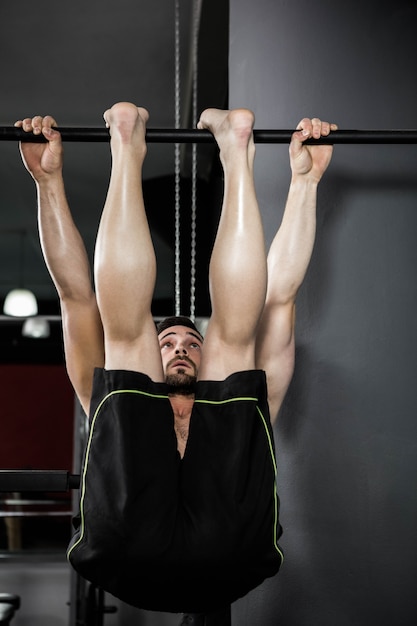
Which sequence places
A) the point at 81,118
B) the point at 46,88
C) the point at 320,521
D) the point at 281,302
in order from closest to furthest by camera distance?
the point at 281,302
the point at 320,521
the point at 46,88
the point at 81,118

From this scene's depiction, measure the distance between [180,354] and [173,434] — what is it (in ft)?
1.86

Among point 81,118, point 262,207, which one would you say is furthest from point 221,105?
point 262,207

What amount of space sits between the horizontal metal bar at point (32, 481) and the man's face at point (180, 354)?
509 mm

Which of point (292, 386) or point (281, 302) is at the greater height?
point (281, 302)

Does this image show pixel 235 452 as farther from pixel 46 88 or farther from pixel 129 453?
pixel 46 88

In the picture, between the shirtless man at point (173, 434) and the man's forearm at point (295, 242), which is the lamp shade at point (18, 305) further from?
the shirtless man at point (173, 434)

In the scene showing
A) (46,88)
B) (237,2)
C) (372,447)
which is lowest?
(372,447)

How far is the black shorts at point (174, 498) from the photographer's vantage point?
1.74 metres

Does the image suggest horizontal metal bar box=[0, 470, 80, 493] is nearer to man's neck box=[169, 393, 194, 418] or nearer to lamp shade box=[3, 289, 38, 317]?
man's neck box=[169, 393, 194, 418]

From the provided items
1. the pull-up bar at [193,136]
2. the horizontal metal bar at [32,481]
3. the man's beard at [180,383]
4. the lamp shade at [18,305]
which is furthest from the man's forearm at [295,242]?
the lamp shade at [18,305]

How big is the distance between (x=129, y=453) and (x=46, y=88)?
3.61 metres

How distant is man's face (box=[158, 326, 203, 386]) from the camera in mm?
2354

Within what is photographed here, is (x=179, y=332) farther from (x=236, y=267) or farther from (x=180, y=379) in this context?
(x=236, y=267)

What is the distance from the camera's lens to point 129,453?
1.74 metres
